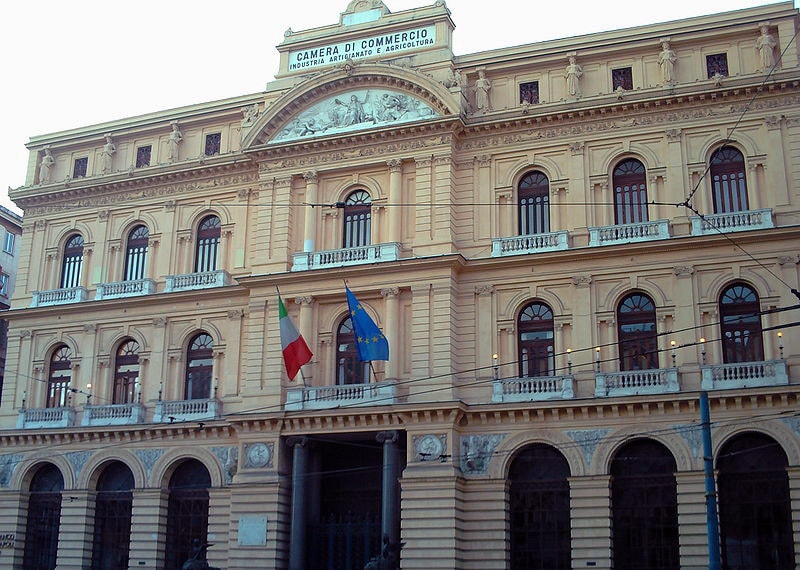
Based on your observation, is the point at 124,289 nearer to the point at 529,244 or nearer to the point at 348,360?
the point at 348,360

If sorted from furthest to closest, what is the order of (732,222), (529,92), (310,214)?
(310,214), (529,92), (732,222)

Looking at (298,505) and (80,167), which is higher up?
(80,167)

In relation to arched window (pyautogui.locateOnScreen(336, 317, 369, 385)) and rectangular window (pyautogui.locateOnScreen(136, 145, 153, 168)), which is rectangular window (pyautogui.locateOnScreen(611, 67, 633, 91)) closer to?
arched window (pyautogui.locateOnScreen(336, 317, 369, 385))

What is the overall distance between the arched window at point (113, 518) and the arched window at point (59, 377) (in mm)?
3929

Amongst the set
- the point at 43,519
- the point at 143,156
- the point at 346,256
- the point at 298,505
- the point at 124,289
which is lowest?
the point at 43,519

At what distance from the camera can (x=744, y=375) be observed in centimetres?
3167

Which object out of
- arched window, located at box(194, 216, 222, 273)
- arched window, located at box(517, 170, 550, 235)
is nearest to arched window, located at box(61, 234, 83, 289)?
arched window, located at box(194, 216, 222, 273)

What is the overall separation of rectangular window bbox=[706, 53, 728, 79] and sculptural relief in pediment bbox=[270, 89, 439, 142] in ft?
31.7

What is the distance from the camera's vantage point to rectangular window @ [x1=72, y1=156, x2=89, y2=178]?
4481 cm

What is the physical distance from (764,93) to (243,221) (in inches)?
781

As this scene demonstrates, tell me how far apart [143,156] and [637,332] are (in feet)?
73.3

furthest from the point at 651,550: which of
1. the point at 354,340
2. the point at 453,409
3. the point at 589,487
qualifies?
the point at 354,340

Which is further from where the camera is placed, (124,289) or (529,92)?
(124,289)

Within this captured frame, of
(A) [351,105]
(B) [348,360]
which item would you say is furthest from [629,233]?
(A) [351,105]
